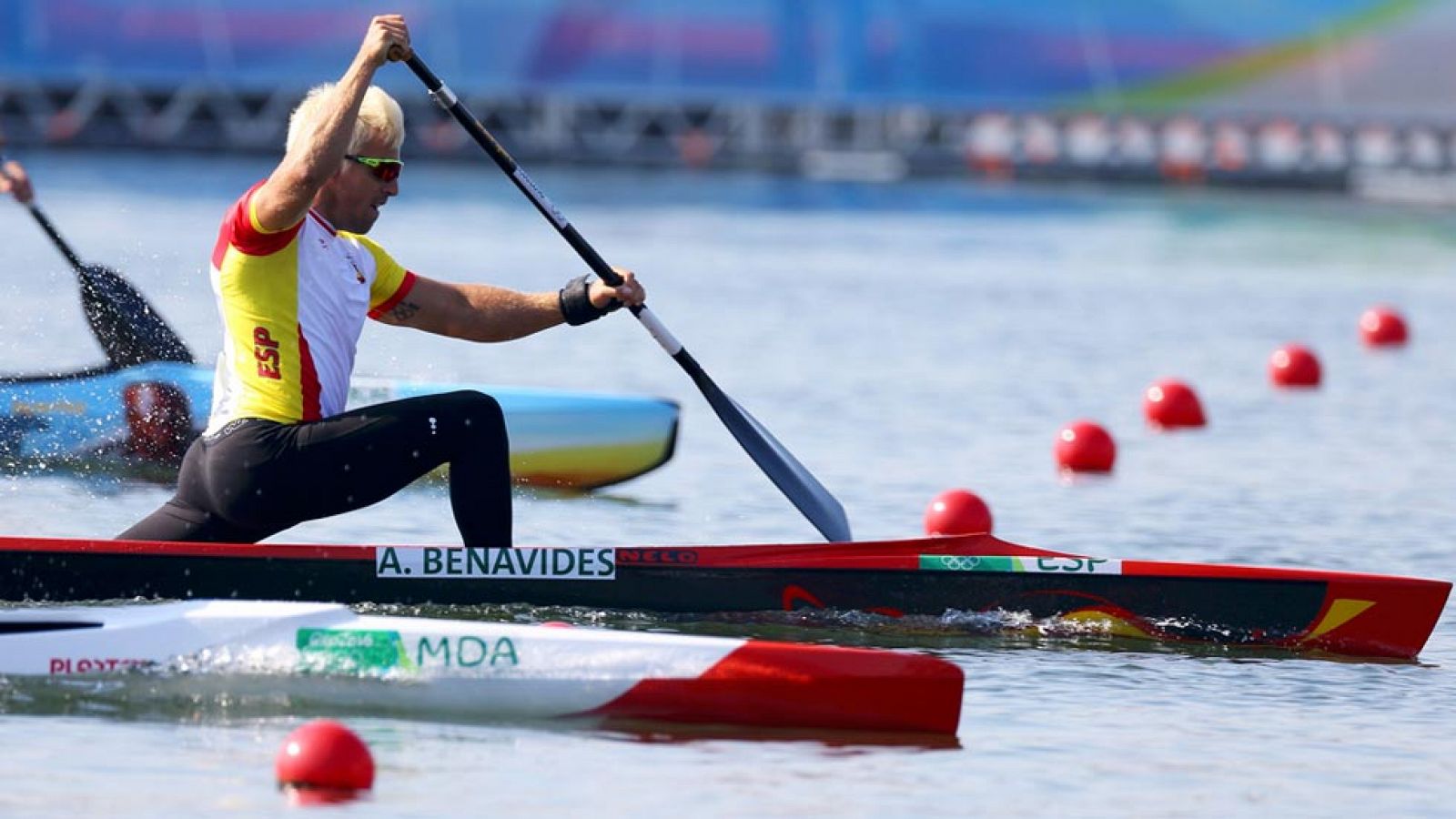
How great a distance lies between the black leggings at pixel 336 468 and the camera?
762 cm

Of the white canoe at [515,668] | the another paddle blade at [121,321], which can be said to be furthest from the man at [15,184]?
the white canoe at [515,668]

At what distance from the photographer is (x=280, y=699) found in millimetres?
7109

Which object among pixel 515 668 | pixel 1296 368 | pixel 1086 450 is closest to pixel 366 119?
pixel 515 668

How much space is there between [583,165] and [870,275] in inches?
722

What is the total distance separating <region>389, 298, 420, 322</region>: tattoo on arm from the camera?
820cm

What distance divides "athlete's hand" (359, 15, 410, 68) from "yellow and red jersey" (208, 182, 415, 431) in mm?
511

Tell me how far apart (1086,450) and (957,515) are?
2.35 meters

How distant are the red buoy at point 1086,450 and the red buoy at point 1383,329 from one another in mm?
7690

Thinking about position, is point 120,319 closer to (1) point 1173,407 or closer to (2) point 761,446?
(2) point 761,446

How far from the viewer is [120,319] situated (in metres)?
11.7

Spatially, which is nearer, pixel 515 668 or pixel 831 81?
pixel 515 668

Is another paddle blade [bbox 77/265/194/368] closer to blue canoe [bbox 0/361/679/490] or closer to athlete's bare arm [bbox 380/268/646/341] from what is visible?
blue canoe [bbox 0/361/679/490]

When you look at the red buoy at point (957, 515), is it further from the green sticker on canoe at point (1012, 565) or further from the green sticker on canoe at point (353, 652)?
the green sticker on canoe at point (353, 652)

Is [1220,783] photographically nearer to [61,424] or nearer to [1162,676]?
[1162,676]
